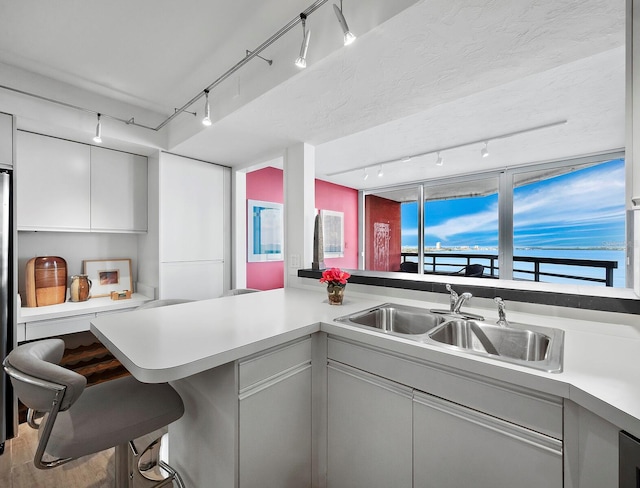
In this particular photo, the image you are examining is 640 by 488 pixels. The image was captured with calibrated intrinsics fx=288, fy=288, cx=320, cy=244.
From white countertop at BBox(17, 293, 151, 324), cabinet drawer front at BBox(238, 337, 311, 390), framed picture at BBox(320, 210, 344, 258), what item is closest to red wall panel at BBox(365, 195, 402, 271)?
framed picture at BBox(320, 210, 344, 258)

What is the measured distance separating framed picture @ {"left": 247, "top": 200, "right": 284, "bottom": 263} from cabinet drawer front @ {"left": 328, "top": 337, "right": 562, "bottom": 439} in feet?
8.30

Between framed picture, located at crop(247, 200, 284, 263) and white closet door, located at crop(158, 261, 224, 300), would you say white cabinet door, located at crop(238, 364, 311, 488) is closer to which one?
white closet door, located at crop(158, 261, 224, 300)

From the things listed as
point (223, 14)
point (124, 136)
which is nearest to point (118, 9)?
point (223, 14)

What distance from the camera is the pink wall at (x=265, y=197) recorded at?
3662mm

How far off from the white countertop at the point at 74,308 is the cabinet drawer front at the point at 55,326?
Answer: 0.13 feet

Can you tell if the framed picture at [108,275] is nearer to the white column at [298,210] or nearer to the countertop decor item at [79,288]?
the countertop decor item at [79,288]

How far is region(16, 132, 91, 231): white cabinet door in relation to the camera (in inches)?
88.3

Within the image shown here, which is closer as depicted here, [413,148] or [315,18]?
[315,18]

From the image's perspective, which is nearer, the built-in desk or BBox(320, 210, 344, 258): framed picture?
the built-in desk

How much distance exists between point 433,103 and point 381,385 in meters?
1.72

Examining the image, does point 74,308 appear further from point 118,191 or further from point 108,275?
point 118,191

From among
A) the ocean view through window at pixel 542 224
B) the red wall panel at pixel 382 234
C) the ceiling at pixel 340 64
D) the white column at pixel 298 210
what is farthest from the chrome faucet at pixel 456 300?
the red wall panel at pixel 382 234

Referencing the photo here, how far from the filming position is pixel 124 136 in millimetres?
2527

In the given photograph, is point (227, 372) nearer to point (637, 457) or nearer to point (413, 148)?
point (637, 457)
